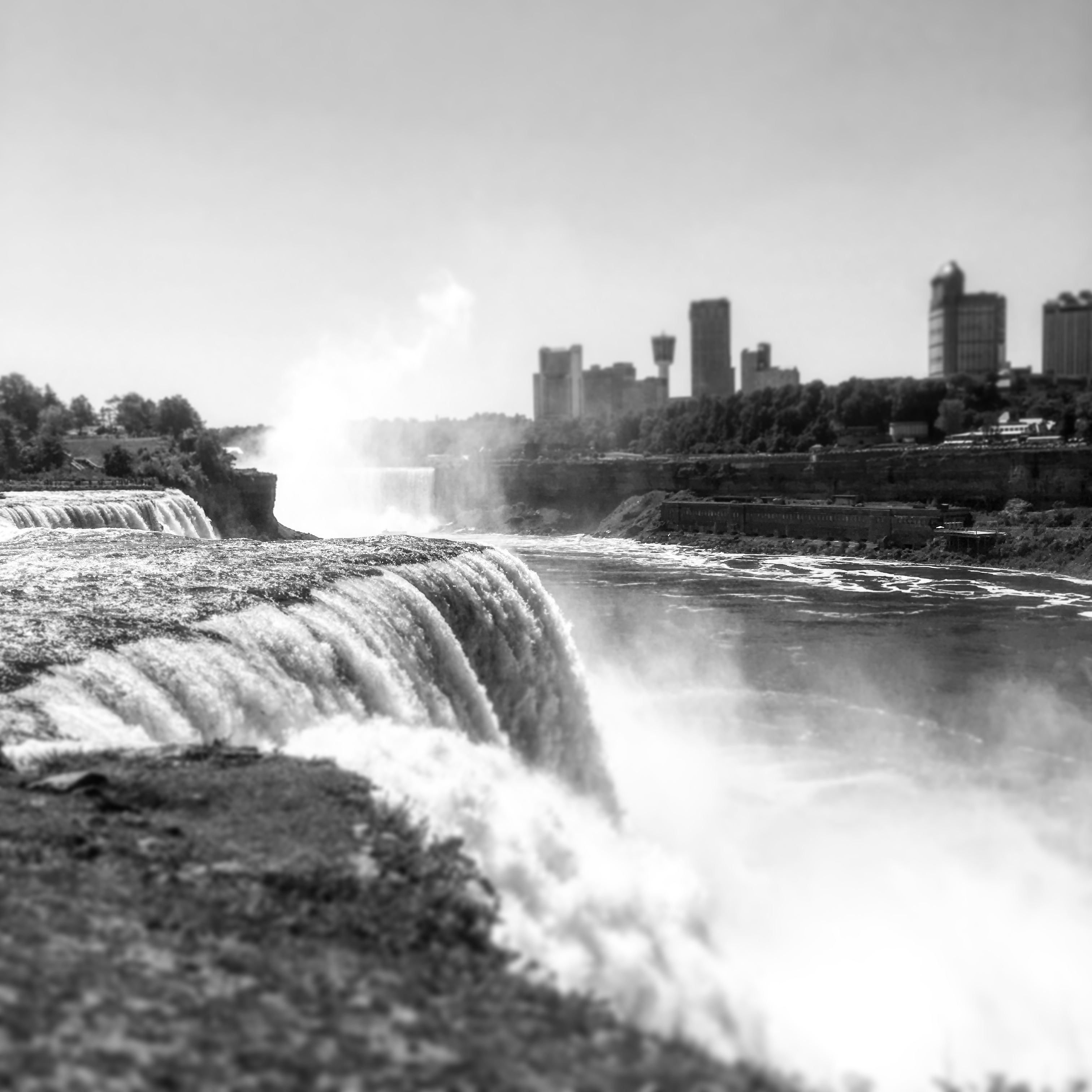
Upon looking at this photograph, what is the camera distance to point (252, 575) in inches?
727

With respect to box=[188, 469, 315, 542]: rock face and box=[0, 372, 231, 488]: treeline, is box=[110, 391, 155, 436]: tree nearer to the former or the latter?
box=[0, 372, 231, 488]: treeline

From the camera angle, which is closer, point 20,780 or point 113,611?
point 20,780

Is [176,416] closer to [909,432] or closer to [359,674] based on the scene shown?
[909,432]

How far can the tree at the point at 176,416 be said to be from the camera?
91000mm

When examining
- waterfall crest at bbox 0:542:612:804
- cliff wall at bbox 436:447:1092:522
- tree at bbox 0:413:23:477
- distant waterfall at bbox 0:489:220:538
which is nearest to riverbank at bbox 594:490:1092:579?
cliff wall at bbox 436:447:1092:522

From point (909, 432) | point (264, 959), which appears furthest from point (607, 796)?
point (909, 432)

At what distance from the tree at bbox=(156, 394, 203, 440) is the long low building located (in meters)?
41.8

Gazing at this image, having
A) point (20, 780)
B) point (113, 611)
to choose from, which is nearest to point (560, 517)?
point (113, 611)

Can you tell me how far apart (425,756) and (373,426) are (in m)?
130

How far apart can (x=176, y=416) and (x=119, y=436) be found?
218 inches

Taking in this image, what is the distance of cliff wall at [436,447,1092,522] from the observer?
219 feet

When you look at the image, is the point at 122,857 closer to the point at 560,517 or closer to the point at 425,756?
the point at 425,756

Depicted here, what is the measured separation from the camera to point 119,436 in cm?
8750

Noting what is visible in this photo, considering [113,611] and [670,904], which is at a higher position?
[113,611]
